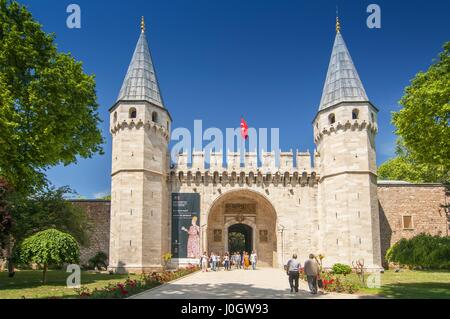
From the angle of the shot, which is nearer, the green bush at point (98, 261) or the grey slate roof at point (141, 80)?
the grey slate roof at point (141, 80)

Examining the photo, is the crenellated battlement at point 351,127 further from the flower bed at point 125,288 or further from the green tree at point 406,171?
the flower bed at point 125,288

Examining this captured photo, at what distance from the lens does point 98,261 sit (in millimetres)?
27906

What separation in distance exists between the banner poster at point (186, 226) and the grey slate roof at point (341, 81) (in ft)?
35.7

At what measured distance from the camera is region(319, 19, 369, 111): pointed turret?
1078 inches

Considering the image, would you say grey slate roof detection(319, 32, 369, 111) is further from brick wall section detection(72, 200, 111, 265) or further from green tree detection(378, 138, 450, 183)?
brick wall section detection(72, 200, 111, 265)

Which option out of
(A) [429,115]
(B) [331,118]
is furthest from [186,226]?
(A) [429,115]

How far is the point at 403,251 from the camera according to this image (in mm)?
26906

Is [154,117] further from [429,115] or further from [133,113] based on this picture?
[429,115]

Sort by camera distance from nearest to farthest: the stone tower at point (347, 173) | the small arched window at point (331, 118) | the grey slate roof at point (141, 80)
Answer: the stone tower at point (347, 173), the grey slate roof at point (141, 80), the small arched window at point (331, 118)

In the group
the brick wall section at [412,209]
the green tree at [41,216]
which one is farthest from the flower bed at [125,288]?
the brick wall section at [412,209]

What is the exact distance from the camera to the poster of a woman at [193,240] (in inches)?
1081

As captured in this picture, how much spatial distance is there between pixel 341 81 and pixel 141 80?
43.6 feet

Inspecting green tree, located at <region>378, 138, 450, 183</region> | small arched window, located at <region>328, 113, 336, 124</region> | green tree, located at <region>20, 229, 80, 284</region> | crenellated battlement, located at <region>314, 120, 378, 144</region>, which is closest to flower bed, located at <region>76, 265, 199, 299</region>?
green tree, located at <region>20, 229, 80, 284</region>

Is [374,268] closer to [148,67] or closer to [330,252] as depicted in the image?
[330,252]
